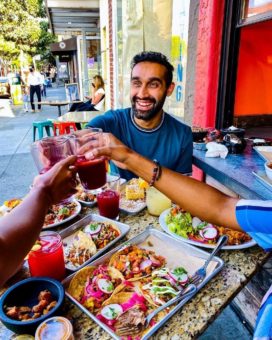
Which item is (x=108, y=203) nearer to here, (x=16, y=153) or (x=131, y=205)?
(x=131, y=205)

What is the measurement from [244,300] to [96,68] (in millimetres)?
13455

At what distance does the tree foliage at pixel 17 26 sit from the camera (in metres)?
23.8

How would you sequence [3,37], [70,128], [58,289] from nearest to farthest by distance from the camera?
1. [58,289]
2. [70,128]
3. [3,37]

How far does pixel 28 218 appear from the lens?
0.89m

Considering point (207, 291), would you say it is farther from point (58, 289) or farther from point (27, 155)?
point (27, 155)

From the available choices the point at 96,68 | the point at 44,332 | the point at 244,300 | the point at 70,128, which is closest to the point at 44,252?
the point at 44,332

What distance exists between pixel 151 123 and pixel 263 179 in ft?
3.50

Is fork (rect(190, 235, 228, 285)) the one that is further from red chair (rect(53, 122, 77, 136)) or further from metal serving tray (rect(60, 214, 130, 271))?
red chair (rect(53, 122, 77, 136))

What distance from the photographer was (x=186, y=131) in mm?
2680

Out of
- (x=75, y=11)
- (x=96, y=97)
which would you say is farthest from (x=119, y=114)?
(x=75, y=11)

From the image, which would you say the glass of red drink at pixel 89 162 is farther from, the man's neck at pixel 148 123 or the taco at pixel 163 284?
the man's neck at pixel 148 123

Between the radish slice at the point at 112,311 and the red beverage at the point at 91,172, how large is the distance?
0.56m

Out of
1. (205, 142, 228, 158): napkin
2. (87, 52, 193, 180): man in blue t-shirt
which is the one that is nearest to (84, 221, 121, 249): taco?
(87, 52, 193, 180): man in blue t-shirt

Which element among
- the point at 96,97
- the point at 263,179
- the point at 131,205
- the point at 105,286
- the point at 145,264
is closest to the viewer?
the point at 105,286
